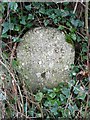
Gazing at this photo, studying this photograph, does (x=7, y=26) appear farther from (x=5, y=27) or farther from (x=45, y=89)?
(x=45, y=89)

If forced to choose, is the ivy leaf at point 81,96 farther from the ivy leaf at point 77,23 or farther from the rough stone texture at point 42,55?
the ivy leaf at point 77,23

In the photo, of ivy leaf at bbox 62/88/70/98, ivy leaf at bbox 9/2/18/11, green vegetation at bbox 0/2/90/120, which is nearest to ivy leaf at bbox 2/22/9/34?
green vegetation at bbox 0/2/90/120

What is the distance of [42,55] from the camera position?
2238mm

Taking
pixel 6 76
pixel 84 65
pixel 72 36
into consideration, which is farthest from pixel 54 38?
pixel 6 76

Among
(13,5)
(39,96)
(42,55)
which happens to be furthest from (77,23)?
(39,96)

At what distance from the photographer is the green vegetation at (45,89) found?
2.08m

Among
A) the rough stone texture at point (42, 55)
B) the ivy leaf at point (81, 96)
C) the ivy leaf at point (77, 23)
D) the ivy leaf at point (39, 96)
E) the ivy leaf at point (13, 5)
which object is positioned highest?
the ivy leaf at point (13, 5)

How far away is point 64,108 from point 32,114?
0.70ft

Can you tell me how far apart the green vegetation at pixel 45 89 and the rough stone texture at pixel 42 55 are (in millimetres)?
47

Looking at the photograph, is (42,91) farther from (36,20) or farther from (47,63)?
(36,20)

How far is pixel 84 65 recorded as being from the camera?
2.28m

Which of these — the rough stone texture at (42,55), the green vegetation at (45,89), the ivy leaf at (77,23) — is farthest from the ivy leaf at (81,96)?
the ivy leaf at (77,23)

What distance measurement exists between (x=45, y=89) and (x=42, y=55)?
0.78 feet

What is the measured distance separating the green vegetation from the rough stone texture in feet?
0.16
